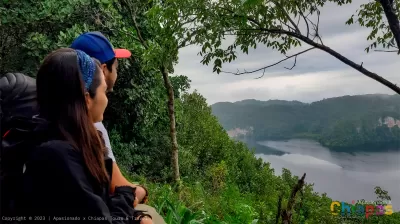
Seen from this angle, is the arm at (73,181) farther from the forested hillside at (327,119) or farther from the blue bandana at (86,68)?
the forested hillside at (327,119)

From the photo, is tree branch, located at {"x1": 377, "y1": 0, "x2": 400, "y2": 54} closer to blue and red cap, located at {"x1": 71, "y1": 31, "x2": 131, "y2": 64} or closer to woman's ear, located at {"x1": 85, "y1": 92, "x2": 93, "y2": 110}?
blue and red cap, located at {"x1": 71, "y1": 31, "x2": 131, "y2": 64}

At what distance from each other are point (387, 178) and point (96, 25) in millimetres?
29931

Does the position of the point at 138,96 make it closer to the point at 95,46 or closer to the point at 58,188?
the point at 95,46

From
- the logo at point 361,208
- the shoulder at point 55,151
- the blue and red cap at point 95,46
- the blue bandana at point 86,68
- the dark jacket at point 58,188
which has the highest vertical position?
the blue and red cap at point 95,46

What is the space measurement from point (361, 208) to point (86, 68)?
28.7 ft

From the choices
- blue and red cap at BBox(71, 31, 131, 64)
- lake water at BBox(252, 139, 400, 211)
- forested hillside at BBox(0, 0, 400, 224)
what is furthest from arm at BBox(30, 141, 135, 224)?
lake water at BBox(252, 139, 400, 211)

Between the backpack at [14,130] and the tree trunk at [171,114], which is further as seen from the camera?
the tree trunk at [171,114]

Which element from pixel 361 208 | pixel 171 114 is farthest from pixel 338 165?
pixel 171 114

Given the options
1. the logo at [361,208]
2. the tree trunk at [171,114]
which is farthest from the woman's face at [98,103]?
the logo at [361,208]

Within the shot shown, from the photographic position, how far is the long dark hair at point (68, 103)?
101 centimetres

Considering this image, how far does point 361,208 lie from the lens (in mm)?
8539

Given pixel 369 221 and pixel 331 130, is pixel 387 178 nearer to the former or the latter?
pixel 331 130

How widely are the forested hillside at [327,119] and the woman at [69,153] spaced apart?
644 inches

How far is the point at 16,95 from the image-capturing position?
124 cm
